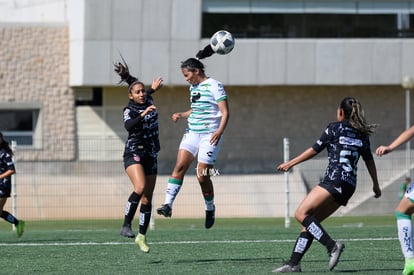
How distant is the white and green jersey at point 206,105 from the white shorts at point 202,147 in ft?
0.27

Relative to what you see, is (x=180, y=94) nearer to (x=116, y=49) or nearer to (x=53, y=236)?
(x=116, y=49)

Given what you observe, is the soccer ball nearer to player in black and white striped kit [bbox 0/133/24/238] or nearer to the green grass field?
the green grass field

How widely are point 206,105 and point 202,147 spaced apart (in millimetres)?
576

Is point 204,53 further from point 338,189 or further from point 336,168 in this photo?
point 338,189

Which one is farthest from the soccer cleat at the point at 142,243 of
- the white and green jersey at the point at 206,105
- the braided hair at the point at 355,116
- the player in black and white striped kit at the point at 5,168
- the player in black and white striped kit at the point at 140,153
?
the player in black and white striped kit at the point at 5,168

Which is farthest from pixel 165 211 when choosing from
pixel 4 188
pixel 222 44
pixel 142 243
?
pixel 4 188

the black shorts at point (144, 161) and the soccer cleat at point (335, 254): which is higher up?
the black shorts at point (144, 161)

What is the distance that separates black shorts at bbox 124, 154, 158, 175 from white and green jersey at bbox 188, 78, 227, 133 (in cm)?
80

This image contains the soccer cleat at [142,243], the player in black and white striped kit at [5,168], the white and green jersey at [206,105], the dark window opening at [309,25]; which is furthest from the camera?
the dark window opening at [309,25]

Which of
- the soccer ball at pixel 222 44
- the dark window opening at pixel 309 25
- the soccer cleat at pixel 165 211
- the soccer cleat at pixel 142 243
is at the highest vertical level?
the dark window opening at pixel 309 25

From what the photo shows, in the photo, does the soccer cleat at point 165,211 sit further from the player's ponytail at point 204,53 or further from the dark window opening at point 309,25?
the dark window opening at point 309,25

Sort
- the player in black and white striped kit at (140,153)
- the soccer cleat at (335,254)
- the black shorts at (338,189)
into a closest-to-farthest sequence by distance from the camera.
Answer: the soccer cleat at (335,254) → the black shorts at (338,189) → the player in black and white striped kit at (140,153)

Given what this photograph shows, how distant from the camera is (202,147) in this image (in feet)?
45.8

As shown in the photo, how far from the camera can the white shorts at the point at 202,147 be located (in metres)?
13.9
